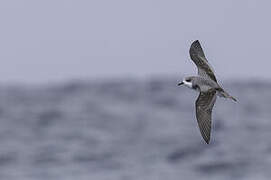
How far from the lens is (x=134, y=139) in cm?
2877

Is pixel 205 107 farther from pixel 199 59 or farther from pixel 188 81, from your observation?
pixel 199 59

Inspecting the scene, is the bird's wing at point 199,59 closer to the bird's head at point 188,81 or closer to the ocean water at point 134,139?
the bird's head at point 188,81

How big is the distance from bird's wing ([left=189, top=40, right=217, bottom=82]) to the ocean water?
9463 mm

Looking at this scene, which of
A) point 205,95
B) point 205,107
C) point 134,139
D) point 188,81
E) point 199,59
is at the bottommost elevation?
point 205,107

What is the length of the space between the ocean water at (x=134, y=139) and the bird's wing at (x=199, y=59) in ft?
31.0

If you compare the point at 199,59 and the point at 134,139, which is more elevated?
the point at 134,139

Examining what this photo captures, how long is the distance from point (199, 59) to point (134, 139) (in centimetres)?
1703

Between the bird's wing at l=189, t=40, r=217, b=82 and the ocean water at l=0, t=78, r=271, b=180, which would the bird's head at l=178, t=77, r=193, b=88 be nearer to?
the bird's wing at l=189, t=40, r=217, b=82

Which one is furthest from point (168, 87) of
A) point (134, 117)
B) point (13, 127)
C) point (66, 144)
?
point (66, 144)

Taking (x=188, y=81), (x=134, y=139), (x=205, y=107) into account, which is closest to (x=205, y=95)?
(x=205, y=107)

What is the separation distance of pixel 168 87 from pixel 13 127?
692 inches

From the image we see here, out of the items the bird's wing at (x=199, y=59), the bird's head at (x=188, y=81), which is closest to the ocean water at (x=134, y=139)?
the bird's wing at (x=199, y=59)

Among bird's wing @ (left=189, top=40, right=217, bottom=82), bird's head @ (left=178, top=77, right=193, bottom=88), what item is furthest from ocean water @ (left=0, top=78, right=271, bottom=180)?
bird's head @ (left=178, top=77, right=193, bottom=88)

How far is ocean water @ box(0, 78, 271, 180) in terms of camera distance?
22.4 m
